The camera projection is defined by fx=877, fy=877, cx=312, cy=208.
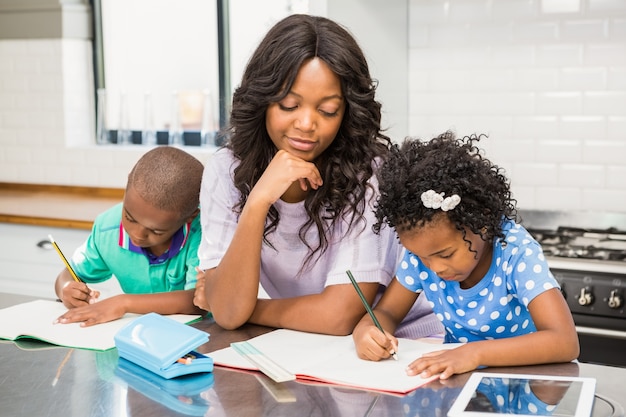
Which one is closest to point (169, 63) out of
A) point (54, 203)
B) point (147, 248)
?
point (54, 203)

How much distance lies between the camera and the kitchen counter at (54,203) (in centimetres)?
379

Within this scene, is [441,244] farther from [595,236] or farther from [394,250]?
[595,236]

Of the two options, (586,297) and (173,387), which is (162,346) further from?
(586,297)

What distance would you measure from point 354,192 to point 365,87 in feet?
0.82

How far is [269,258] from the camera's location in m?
2.16

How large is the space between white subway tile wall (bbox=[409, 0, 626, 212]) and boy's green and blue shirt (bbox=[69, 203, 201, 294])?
1.59 metres

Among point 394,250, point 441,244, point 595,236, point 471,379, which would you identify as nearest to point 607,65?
point 595,236

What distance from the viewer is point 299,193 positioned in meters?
2.16

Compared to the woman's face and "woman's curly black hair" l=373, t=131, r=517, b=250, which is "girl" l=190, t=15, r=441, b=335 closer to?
the woman's face

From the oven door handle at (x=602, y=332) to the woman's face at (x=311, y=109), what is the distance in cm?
138

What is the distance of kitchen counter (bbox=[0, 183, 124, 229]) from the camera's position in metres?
3.79

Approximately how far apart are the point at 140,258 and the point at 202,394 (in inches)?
37.9

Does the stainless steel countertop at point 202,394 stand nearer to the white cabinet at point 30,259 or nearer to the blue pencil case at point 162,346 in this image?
the blue pencil case at point 162,346

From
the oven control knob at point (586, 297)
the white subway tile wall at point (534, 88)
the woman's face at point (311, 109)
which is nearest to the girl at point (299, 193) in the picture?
the woman's face at point (311, 109)
